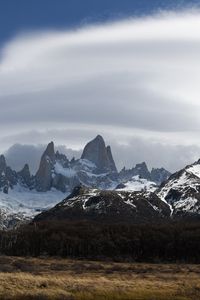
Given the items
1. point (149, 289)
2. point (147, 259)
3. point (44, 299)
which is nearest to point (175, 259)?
point (147, 259)

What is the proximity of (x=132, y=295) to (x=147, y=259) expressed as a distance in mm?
141775

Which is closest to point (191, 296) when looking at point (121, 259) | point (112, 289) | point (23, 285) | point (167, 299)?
point (167, 299)

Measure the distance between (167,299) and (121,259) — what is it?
454ft

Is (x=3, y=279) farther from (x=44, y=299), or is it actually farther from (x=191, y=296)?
(x=191, y=296)

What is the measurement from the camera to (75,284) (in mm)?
67062

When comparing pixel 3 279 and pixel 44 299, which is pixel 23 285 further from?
pixel 44 299

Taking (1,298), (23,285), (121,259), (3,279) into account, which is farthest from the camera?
(121,259)

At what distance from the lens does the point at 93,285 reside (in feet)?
218

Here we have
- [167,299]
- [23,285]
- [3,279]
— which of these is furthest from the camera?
[3,279]

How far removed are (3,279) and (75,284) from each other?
874 centimetres

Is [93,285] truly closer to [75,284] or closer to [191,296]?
[75,284]

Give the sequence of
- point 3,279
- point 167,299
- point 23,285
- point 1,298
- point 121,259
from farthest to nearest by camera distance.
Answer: point 121,259 → point 3,279 → point 23,285 → point 167,299 → point 1,298

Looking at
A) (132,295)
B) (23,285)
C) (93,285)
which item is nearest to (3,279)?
(23,285)

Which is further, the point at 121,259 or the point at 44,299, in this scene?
the point at 121,259
